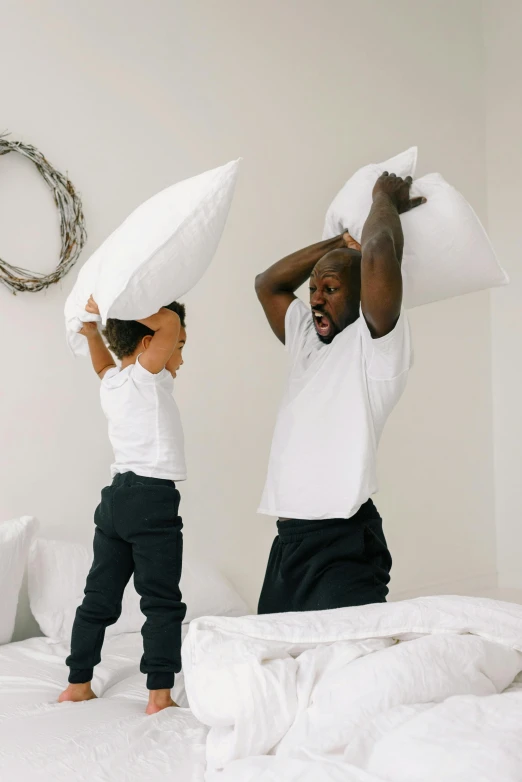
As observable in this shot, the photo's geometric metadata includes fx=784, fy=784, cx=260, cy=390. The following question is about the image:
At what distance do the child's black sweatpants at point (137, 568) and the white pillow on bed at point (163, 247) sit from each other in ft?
1.42

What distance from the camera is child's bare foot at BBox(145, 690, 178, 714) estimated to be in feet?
5.40

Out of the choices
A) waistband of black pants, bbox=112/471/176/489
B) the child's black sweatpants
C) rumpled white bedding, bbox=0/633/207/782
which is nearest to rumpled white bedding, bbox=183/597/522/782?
rumpled white bedding, bbox=0/633/207/782

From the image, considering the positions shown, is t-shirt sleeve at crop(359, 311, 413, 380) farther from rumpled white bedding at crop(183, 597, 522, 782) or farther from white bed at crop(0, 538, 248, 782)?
white bed at crop(0, 538, 248, 782)

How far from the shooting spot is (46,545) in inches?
98.5

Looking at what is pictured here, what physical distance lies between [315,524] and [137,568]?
1.42 ft

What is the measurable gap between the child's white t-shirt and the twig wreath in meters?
0.86

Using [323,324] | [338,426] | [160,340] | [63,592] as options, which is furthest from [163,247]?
[63,592]

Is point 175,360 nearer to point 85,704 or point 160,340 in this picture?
point 160,340

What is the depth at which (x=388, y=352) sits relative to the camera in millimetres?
1832

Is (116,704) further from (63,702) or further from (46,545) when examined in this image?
(46,545)

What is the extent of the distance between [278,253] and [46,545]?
1538 millimetres

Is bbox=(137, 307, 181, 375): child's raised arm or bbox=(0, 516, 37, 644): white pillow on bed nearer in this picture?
bbox=(137, 307, 181, 375): child's raised arm

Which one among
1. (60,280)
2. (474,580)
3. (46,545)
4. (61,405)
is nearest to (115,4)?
(60,280)

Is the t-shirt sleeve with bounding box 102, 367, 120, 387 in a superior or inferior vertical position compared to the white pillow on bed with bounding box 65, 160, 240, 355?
inferior
